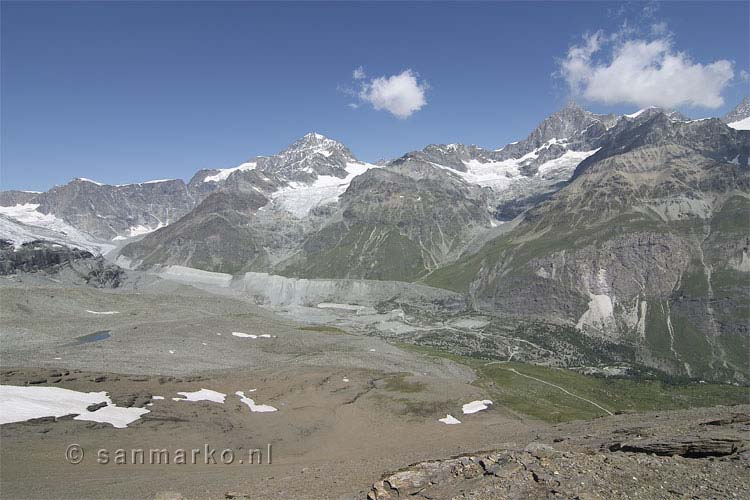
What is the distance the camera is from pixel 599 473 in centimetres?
2612

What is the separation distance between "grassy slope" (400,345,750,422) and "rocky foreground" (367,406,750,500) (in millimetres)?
58861

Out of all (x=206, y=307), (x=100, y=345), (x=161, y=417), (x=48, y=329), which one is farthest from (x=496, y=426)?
(x=206, y=307)

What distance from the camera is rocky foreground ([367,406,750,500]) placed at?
79.4 feet

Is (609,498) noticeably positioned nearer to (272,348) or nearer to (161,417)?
(161,417)

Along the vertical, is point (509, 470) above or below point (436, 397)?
above

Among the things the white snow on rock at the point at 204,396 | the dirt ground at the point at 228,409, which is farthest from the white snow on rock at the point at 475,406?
the white snow on rock at the point at 204,396

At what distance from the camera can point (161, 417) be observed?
57.9 m

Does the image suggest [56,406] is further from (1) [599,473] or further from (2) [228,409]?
(1) [599,473]

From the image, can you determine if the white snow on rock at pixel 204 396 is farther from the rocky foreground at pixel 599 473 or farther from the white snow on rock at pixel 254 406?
the rocky foreground at pixel 599 473

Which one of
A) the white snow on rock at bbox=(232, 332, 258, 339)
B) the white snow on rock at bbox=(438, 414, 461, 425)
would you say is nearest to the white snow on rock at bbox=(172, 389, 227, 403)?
the white snow on rock at bbox=(438, 414, 461, 425)

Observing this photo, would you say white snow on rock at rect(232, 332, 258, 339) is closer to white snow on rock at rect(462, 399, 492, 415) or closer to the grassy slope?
the grassy slope

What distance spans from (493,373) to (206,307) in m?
112

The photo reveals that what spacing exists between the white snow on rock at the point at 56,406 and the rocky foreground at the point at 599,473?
38.5 m

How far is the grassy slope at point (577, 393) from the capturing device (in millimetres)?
98500
